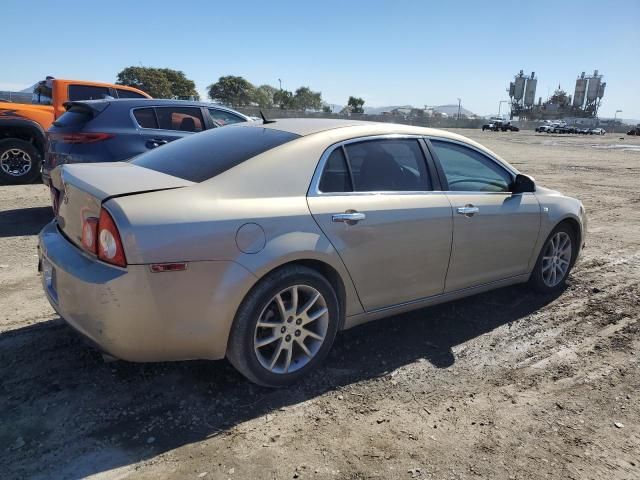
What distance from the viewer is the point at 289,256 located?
114 inches

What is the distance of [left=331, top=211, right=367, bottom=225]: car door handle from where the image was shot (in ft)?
10.3

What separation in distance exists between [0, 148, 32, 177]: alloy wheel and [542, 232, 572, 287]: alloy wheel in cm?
835

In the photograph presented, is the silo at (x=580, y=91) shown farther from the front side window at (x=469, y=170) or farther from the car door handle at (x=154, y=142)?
the front side window at (x=469, y=170)

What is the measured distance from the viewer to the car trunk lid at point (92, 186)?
9.07 feet

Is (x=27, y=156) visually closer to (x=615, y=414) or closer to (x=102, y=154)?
(x=102, y=154)

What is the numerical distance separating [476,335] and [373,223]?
1454 mm

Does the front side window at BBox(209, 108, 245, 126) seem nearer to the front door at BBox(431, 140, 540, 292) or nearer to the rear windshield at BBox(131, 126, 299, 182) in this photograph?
the rear windshield at BBox(131, 126, 299, 182)

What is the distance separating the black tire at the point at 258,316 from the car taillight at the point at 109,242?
697mm

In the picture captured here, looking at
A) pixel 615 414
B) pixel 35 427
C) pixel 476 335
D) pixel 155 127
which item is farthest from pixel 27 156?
pixel 615 414

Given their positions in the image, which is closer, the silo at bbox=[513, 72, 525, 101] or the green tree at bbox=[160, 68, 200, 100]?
the green tree at bbox=[160, 68, 200, 100]

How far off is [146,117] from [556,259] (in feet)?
17.7

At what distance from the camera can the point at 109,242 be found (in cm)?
259

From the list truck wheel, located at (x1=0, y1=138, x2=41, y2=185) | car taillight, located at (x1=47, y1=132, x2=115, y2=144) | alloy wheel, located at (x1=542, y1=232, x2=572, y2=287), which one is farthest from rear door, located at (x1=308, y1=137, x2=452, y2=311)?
truck wheel, located at (x1=0, y1=138, x2=41, y2=185)

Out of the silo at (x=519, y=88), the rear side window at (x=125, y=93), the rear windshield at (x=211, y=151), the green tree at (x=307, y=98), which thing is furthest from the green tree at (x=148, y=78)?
the silo at (x=519, y=88)
